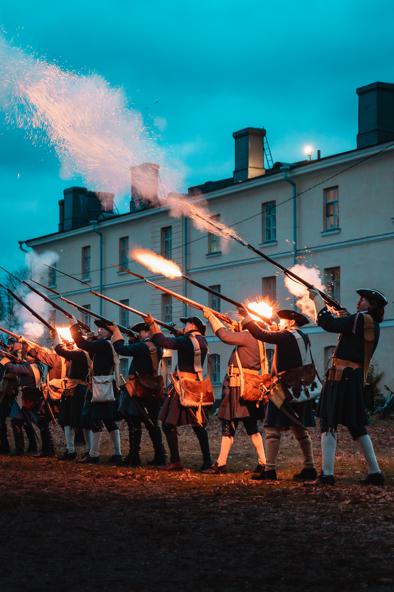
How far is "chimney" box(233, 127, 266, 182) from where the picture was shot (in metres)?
40.6

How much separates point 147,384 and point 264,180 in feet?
78.6

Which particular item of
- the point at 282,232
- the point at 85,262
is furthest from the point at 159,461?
the point at 85,262

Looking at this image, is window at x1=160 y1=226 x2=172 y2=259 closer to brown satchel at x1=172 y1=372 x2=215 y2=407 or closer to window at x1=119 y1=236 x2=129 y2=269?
window at x1=119 y1=236 x2=129 y2=269

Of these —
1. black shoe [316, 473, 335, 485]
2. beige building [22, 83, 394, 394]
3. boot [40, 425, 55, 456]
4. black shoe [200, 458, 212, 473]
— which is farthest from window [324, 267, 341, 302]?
black shoe [316, 473, 335, 485]

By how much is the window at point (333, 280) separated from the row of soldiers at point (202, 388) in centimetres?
2001

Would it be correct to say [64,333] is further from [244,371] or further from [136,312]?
[244,371]

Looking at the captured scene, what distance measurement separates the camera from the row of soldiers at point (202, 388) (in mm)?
11062

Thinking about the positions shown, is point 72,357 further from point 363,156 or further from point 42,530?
point 363,156

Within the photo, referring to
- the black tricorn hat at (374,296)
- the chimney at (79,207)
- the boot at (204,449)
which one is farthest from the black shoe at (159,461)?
the chimney at (79,207)

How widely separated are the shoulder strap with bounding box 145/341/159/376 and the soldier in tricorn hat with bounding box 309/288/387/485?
404 cm

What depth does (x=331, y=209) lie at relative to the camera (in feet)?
118

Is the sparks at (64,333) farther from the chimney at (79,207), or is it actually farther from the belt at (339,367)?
the chimney at (79,207)

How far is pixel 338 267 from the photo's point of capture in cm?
3575

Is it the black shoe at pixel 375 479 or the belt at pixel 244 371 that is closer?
the black shoe at pixel 375 479
